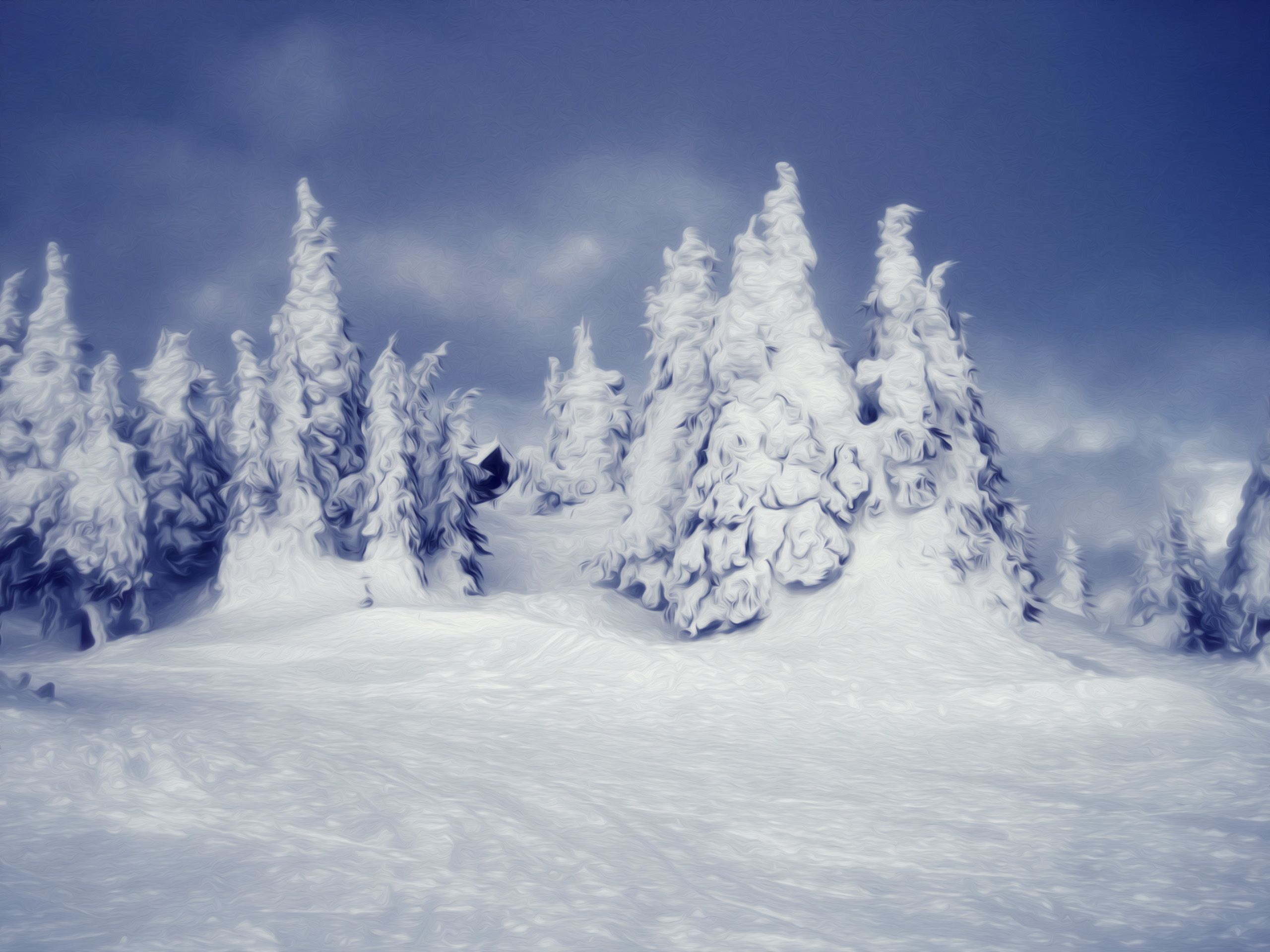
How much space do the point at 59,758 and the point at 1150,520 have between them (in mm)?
27783

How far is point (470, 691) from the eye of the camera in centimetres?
1523

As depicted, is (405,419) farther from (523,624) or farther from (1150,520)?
(1150,520)

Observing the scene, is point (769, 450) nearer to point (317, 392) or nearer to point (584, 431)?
point (317, 392)

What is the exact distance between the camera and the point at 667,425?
23.9 metres

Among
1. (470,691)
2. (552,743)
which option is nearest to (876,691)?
(552,743)

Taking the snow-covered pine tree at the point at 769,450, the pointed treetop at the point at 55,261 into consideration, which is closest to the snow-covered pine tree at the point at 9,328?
the pointed treetop at the point at 55,261

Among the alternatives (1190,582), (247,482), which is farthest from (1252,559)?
(247,482)

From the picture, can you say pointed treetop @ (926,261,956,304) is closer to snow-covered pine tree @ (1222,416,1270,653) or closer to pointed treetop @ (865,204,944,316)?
pointed treetop @ (865,204,944,316)

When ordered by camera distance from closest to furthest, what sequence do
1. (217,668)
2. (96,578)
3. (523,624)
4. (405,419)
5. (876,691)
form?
(876,691), (217,668), (523,624), (96,578), (405,419)

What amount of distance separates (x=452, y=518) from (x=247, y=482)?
551cm

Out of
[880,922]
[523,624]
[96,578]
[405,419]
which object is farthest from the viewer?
[405,419]

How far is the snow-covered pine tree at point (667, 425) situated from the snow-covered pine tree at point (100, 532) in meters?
11.6

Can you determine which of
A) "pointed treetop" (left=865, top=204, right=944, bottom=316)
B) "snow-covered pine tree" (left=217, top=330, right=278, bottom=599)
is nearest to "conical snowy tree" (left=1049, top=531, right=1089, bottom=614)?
"pointed treetop" (left=865, top=204, right=944, bottom=316)

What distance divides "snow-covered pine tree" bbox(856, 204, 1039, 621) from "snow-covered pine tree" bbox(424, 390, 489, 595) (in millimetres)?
11783
